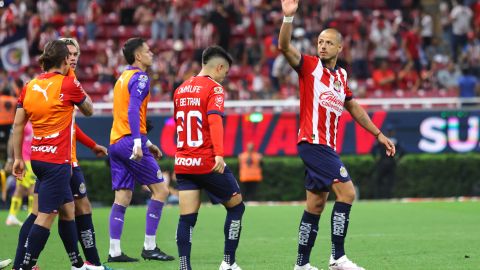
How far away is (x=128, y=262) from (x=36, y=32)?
62.6 ft

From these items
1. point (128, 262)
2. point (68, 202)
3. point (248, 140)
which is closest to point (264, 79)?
point (248, 140)

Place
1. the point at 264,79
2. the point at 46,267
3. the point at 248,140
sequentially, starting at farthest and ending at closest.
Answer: the point at 264,79, the point at 248,140, the point at 46,267

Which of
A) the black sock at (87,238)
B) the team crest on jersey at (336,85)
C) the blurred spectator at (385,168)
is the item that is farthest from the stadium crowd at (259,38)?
the team crest on jersey at (336,85)

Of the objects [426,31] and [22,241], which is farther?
[426,31]

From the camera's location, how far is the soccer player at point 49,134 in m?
A: 10.4

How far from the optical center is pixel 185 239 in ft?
34.7

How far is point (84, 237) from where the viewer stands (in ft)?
36.6

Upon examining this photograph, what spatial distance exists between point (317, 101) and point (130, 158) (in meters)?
2.66

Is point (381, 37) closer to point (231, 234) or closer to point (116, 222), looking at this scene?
point (116, 222)

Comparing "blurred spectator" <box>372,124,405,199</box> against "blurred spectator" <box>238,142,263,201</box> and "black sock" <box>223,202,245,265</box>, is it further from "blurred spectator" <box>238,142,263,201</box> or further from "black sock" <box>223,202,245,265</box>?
"black sock" <box>223,202,245,265</box>

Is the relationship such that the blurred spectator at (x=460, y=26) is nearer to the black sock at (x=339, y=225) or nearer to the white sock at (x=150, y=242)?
the white sock at (x=150, y=242)

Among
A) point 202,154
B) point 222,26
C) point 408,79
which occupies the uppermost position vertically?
point 222,26

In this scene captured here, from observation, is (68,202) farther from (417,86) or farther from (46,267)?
(417,86)

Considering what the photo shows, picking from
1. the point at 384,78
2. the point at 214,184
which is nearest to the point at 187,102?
the point at 214,184
